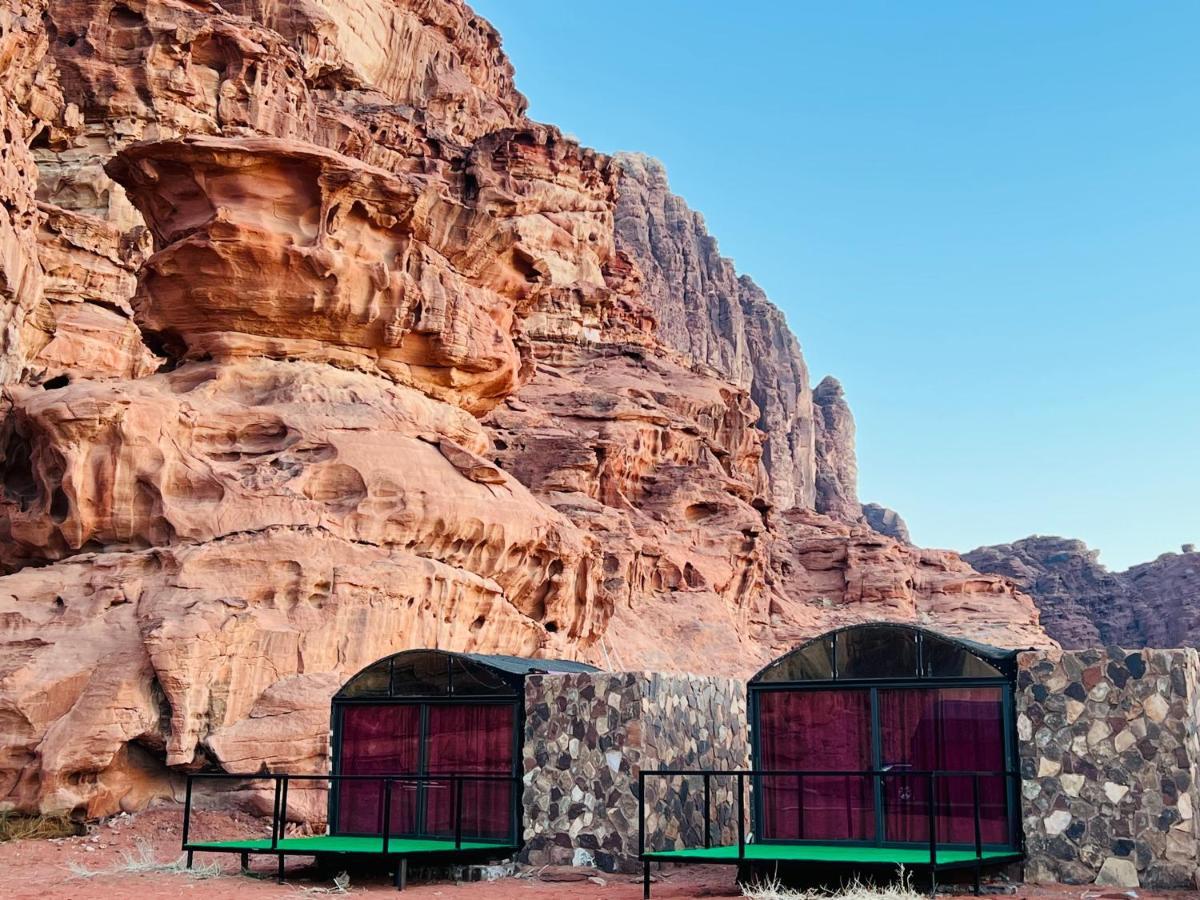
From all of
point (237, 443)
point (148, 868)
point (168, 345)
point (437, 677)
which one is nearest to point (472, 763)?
point (437, 677)

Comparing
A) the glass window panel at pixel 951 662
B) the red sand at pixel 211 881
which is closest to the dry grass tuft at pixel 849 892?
the red sand at pixel 211 881

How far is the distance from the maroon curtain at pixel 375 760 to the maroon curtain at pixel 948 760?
6818 millimetres

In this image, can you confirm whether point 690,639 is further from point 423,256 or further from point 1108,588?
point 1108,588

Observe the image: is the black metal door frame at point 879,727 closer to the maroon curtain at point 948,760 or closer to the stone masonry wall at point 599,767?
the maroon curtain at point 948,760

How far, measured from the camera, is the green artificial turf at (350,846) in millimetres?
15484

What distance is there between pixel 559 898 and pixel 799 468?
12870 cm

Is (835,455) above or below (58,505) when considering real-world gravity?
above

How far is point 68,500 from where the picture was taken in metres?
21.9

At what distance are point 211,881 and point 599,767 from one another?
523 cm

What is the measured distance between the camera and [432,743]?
691 inches

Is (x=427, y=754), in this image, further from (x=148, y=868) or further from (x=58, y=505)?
(x=58, y=505)

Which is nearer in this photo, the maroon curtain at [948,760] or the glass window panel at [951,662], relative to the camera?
the maroon curtain at [948,760]

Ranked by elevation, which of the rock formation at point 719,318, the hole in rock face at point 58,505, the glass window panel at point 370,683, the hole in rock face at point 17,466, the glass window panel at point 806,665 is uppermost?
the rock formation at point 719,318

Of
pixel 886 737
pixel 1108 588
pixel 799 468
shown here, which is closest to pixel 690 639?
pixel 886 737
